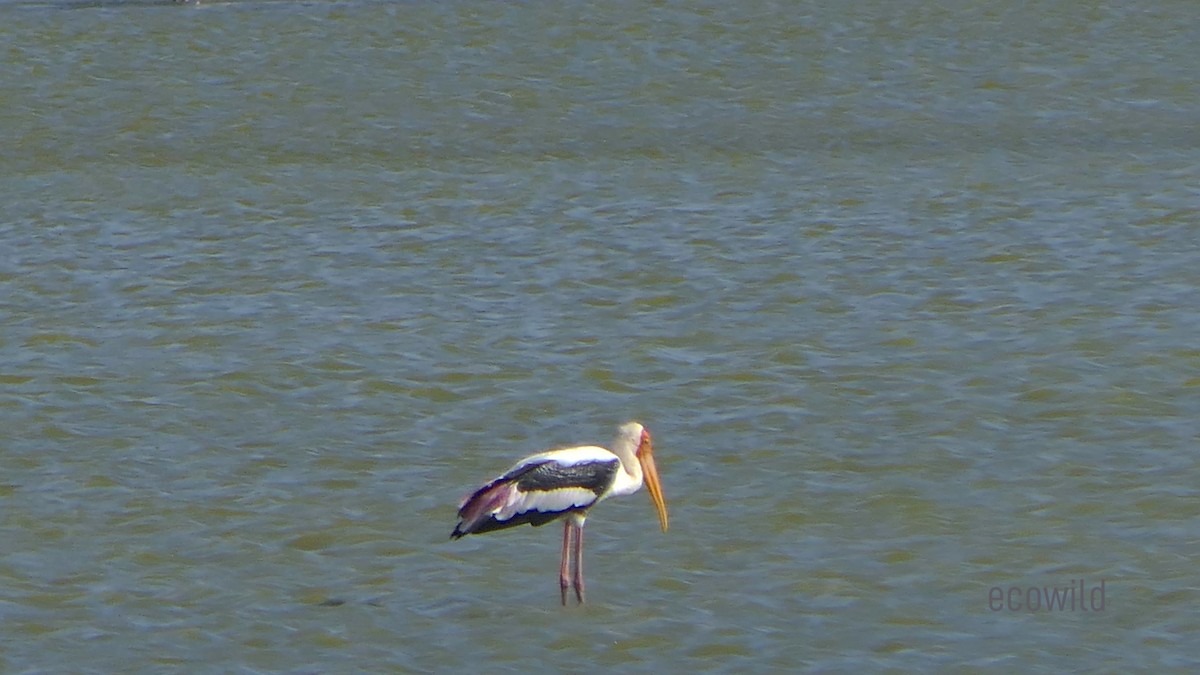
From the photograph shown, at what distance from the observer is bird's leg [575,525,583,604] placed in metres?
9.67

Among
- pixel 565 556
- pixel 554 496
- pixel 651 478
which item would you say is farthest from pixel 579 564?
pixel 651 478

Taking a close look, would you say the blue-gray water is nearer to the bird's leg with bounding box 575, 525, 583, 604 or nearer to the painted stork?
the bird's leg with bounding box 575, 525, 583, 604

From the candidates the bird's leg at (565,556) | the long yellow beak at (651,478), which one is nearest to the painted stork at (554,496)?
the bird's leg at (565,556)

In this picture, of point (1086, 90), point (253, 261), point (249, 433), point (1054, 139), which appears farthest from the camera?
point (1086, 90)

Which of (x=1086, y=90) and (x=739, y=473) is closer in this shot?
(x=739, y=473)

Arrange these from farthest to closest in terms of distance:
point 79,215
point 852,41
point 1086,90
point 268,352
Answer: point 852,41
point 1086,90
point 79,215
point 268,352

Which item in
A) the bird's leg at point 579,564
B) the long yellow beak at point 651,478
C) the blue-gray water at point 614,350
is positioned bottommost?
the blue-gray water at point 614,350

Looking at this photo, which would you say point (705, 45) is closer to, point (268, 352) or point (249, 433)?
point (268, 352)

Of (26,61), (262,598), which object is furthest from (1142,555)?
(26,61)

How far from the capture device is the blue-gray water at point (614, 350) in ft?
31.7

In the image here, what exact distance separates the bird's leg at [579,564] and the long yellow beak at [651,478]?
471 mm

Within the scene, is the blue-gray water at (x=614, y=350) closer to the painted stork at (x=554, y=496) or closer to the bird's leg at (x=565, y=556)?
the bird's leg at (x=565, y=556)

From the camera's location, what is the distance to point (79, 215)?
60.3 feet

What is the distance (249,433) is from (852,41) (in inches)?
582
